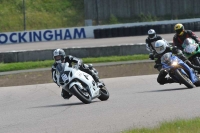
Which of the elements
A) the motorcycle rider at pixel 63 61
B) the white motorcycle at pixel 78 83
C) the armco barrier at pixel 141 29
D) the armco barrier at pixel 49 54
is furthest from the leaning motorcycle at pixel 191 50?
the armco barrier at pixel 141 29

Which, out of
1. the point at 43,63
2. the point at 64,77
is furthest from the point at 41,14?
the point at 64,77

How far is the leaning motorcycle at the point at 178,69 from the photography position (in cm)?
1295

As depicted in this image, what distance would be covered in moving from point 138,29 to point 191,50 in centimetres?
1915

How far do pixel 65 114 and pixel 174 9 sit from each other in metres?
32.7

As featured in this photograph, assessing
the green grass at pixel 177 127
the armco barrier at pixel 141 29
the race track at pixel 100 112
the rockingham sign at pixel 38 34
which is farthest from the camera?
the rockingham sign at pixel 38 34

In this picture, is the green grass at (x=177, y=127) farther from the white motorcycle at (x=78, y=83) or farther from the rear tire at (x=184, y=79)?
the rear tire at (x=184, y=79)

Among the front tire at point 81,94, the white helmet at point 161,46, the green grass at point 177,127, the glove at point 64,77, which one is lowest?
the front tire at point 81,94

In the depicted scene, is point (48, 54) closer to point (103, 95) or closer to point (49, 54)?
point (49, 54)

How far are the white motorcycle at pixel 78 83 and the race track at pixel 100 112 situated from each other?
0.21 metres

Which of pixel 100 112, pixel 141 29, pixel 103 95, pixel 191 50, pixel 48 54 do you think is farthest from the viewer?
pixel 141 29

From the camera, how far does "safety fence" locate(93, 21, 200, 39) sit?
33.1m

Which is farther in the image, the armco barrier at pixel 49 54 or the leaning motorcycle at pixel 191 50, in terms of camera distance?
the armco barrier at pixel 49 54

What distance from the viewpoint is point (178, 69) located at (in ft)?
42.8

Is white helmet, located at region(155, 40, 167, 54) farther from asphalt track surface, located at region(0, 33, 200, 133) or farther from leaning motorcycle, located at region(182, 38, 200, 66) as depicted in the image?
leaning motorcycle, located at region(182, 38, 200, 66)
